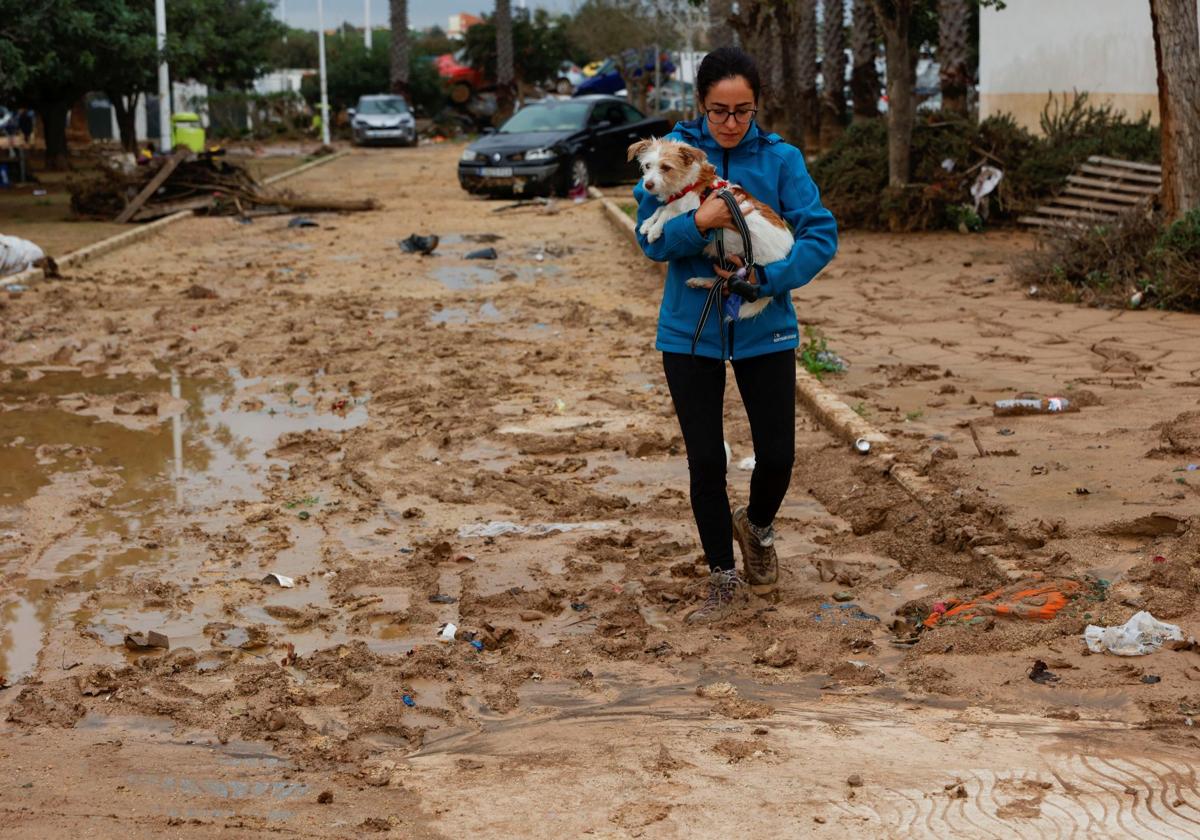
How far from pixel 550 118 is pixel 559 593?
69.8ft

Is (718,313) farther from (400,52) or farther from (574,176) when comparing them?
(400,52)

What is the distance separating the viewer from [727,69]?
15.0ft

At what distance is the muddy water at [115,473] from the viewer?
537 cm

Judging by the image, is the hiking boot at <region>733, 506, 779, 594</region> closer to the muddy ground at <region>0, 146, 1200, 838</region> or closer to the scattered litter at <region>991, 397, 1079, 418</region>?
the muddy ground at <region>0, 146, 1200, 838</region>

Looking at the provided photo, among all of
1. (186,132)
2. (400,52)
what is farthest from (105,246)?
(400,52)

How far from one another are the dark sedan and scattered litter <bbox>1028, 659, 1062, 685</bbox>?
66.6 feet

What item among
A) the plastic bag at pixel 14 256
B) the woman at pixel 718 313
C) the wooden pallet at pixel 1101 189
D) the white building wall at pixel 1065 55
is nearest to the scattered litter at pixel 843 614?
the woman at pixel 718 313

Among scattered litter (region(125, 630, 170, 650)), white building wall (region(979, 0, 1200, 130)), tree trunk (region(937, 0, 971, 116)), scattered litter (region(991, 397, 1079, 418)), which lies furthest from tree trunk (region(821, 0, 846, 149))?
scattered litter (region(125, 630, 170, 650))

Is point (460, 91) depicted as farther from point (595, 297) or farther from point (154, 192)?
point (595, 297)

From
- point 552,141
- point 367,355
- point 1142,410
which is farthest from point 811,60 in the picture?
point 1142,410

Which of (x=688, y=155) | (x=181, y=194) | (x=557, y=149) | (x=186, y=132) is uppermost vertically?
(x=186, y=132)

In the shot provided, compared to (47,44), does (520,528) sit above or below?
below

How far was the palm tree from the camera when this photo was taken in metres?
55.9

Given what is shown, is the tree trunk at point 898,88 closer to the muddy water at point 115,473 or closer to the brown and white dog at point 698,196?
the muddy water at point 115,473
